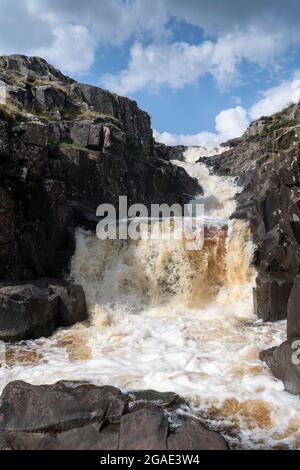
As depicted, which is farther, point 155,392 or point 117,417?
point 155,392

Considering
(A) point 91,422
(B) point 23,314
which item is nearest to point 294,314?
(A) point 91,422

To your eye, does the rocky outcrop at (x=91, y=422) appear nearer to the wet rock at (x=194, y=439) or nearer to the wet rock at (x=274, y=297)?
Answer: the wet rock at (x=194, y=439)

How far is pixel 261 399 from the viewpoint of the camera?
8688mm

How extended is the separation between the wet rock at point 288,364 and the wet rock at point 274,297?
4039mm

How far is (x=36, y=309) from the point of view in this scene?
45.0ft

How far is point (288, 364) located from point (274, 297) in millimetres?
5027

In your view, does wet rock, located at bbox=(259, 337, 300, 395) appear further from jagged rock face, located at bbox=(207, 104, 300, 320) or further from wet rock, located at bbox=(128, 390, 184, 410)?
jagged rock face, located at bbox=(207, 104, 300, 320)

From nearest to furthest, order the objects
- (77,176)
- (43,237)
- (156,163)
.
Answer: (43,237)
(77,176)
(156,163)

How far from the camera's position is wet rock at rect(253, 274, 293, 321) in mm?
13883

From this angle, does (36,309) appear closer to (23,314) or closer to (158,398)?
(23,314)

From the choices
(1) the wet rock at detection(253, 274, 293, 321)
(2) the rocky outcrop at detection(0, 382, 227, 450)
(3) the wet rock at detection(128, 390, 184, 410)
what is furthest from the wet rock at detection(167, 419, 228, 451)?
(1) the wet rock at detection(253, 274, 293, 321)
